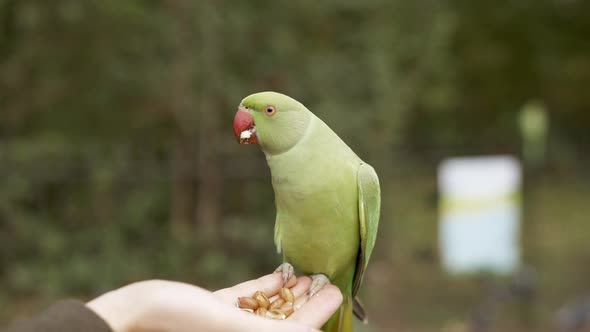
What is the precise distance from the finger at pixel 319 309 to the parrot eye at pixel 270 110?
1.91 feet

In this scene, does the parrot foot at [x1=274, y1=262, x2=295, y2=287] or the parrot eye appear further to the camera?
the parrot foot at [x1=274, y1=262, x2=295, y2=287]

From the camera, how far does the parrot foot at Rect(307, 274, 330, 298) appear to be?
6.60 feet

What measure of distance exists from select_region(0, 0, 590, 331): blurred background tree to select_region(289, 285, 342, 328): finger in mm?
3860

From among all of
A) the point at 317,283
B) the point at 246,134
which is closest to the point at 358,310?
the point at 317,283

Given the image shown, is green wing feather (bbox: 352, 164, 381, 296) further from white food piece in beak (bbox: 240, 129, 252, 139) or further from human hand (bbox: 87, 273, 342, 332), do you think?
human hand (bbox: 87, 273, 342, 332)

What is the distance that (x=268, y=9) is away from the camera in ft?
20.6

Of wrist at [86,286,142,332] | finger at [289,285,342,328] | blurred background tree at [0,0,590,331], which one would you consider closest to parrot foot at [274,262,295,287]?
finger at [289,285,342,328]

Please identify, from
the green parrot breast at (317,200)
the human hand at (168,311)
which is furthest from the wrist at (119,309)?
the green parrot breast at (317,200)

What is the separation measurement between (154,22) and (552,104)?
35.1 ft

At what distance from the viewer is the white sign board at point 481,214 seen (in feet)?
19.7

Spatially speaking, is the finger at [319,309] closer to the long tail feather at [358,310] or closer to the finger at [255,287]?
the finger at [255,287]

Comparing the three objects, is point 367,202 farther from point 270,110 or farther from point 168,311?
point 168,311

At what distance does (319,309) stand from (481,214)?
458 centimetres

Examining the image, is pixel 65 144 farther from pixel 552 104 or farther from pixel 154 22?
pixel 552 104
